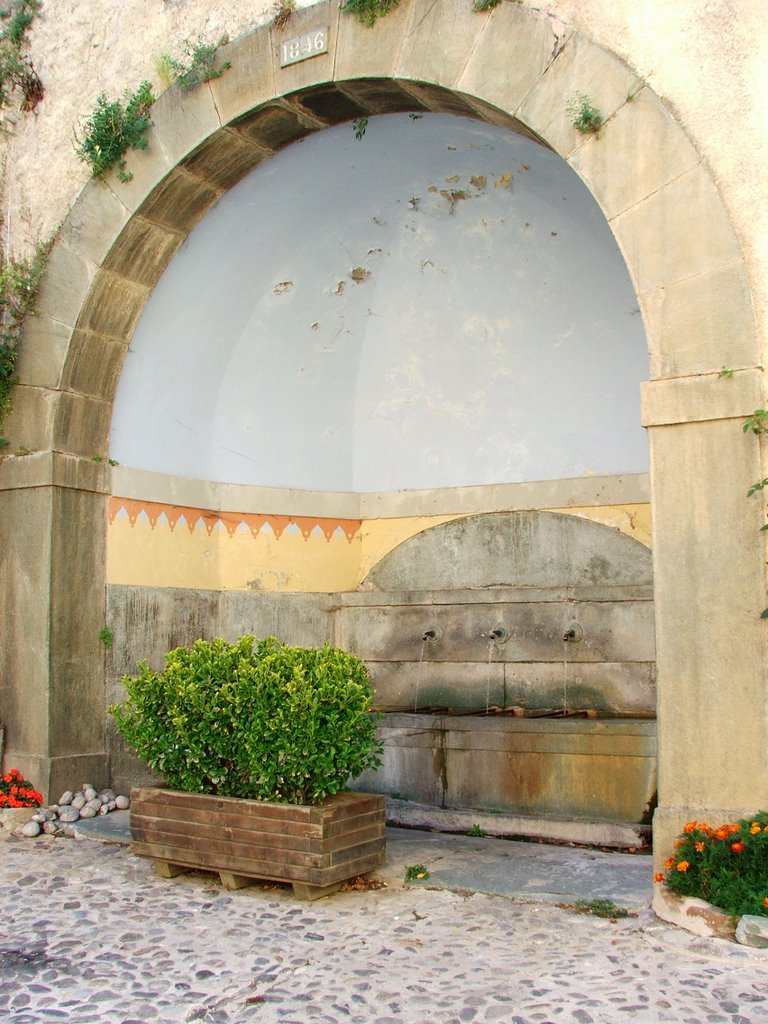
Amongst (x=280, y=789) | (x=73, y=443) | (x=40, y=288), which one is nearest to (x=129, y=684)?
(x=280, y=789)

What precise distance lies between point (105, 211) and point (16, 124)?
1293 millimetres

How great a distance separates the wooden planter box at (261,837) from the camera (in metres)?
4.96

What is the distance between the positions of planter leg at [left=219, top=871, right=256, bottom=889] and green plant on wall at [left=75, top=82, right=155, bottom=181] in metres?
4.37

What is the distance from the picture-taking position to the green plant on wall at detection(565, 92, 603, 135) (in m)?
5.21

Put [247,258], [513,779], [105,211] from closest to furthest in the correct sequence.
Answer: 1. [513,779]
2. [105,211]
3. [247,258]

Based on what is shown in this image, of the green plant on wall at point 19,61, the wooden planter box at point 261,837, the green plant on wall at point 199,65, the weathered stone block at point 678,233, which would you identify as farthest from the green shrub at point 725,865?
the green plant on wall at point 19,61

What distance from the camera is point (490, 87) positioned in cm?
562

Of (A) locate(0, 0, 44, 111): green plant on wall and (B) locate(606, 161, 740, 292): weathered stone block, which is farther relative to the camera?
(A) locate(0, 0, 44, 111): green plant on wall

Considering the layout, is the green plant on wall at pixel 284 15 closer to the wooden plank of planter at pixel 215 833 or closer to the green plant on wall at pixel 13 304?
the green plant on wall at pixel 13 304

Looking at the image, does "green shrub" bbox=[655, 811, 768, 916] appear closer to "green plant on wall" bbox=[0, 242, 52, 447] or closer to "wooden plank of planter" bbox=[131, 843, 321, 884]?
"wooden plank of planter" bbox=[131, 843, 321, 884]

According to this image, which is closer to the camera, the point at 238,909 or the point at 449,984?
the point at 449,984

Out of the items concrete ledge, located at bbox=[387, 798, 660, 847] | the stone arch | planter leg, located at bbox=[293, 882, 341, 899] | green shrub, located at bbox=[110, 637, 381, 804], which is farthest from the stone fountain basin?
planter leg, located at bbox=[293, 882, 341, 899]

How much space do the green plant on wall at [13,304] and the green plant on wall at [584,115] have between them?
378cm

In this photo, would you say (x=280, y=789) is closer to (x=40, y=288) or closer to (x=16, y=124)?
(x=40, y=288)
